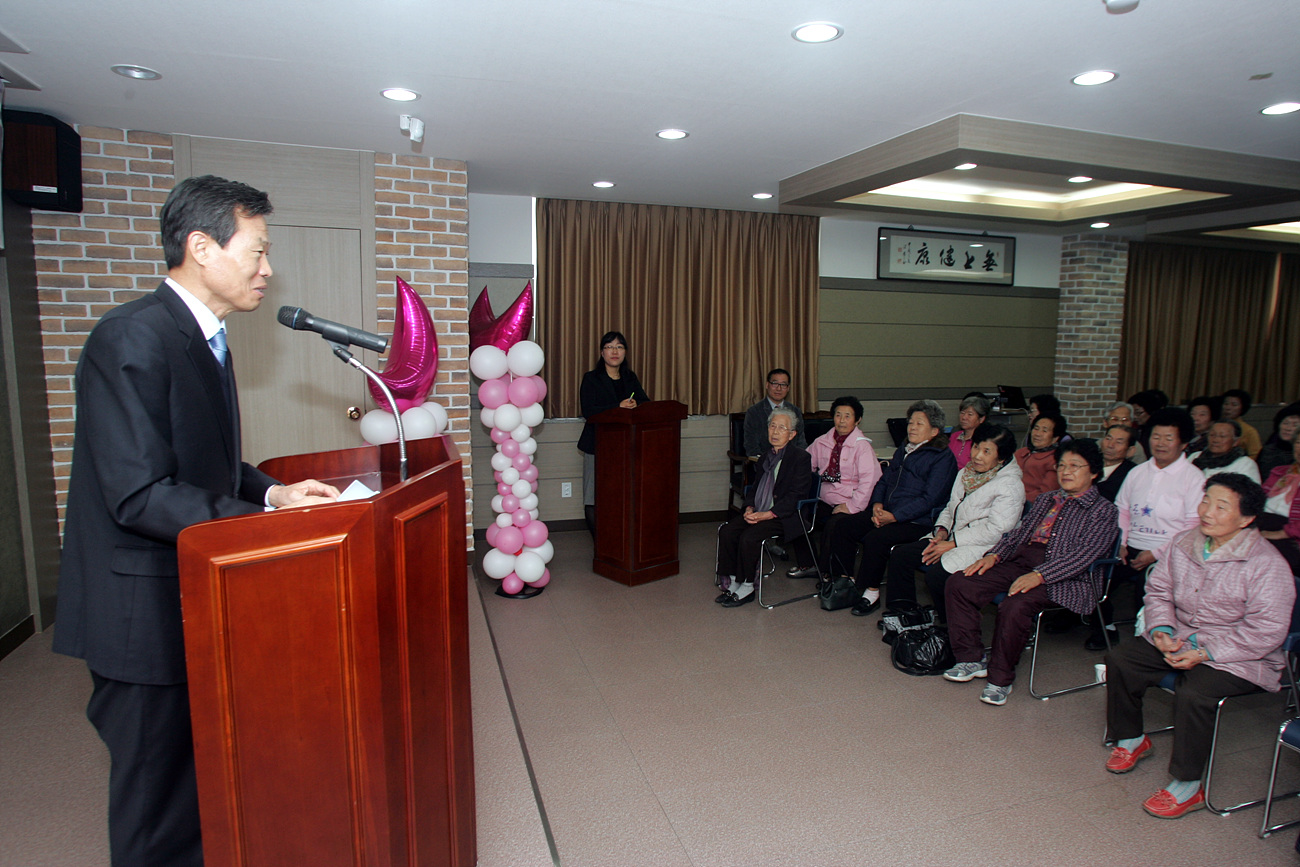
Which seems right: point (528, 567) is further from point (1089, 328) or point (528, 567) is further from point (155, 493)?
point (1089, 328)

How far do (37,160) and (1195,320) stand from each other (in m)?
9.62

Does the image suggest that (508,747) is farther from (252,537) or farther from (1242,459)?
(1242,459)

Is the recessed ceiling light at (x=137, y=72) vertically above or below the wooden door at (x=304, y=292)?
above

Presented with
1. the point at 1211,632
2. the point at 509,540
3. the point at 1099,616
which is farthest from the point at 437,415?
the point at 1211,632

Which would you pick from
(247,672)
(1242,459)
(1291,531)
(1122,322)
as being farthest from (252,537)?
(1122,322)

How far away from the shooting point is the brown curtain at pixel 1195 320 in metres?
7.57

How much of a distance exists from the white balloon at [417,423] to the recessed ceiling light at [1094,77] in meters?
3.30

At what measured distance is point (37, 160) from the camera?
351cm

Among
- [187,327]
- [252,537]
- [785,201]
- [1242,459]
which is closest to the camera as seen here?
[252,537]

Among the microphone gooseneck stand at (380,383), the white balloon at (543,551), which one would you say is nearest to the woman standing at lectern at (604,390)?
the white balloon at (543,551)

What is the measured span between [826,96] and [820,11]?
2.86ft

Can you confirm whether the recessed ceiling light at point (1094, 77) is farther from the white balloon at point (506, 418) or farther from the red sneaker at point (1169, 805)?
A: the white balloon at point (506, 418)

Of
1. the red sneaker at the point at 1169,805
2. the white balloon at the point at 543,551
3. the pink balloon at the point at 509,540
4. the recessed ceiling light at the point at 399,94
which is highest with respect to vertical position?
the recessed ceiling light at the point at 399,94

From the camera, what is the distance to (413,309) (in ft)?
13.3
